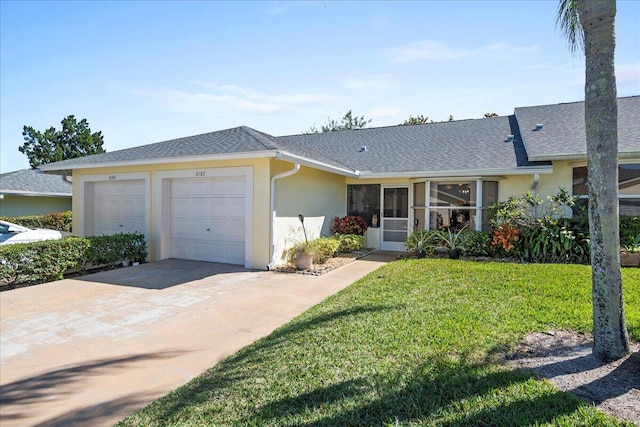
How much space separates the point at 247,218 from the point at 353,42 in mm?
5273

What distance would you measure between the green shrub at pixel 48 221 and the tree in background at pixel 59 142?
635 inches

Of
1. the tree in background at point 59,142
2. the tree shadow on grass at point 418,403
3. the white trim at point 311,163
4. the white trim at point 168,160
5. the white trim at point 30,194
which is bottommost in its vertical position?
the tree shadow on grass at point 418,403

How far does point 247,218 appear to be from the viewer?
9.47 meters

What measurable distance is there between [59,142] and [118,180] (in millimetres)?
25772

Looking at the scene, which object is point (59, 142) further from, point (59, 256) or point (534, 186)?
point (534, 186)

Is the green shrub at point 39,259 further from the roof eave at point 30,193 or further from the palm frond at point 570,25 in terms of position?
the roof eave at point 30,193

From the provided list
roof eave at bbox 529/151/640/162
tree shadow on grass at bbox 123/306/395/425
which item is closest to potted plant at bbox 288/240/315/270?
tree shadow on grass at bbox 123/306/395/425

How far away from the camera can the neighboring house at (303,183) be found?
374 inches

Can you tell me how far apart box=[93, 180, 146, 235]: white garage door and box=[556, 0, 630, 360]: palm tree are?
37.5 ft

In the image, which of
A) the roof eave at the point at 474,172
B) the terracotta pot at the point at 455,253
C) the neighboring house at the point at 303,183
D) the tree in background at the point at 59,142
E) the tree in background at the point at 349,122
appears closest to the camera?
the neighboring house at the point at 303,183

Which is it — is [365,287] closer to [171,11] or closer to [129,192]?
[171,11]

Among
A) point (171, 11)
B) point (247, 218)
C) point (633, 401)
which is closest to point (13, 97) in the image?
point (171, 11)

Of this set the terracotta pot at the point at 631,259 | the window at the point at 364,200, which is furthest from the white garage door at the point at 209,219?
the terracotta pot at the point at 631,259

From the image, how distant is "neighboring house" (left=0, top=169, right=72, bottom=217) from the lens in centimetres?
1762
